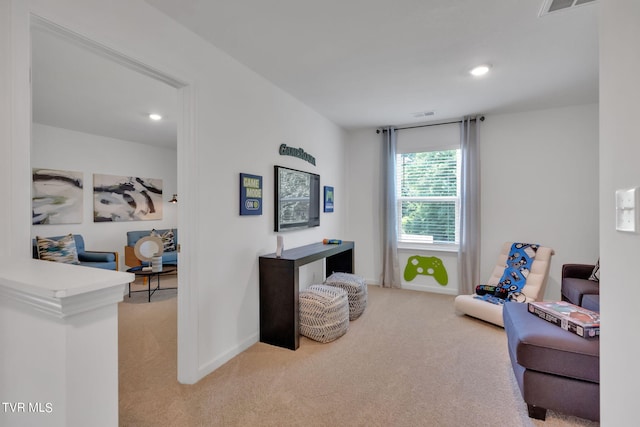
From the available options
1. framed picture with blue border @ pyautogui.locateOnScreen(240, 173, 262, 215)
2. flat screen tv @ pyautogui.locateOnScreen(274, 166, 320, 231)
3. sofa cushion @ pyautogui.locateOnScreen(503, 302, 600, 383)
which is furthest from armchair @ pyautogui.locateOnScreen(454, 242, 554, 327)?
framed picture with blue border @ pyautogui.locateOnScreen(240, 173, 262, 215)

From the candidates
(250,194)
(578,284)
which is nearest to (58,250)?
(250,194)

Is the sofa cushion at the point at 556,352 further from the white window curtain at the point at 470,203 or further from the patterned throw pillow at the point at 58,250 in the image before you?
the patterned throw pillow at the point at 58,250

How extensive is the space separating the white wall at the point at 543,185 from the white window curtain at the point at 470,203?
5.1 inches

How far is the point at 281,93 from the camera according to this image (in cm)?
316

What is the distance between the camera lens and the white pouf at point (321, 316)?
2689mm

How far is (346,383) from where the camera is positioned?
6.84 feet

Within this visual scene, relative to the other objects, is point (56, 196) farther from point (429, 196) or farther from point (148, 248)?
point (429, 196)

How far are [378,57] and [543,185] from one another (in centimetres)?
282

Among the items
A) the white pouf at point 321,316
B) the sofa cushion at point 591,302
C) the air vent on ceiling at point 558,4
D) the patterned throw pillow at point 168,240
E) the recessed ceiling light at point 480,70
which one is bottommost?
the white pouf at point 321,316

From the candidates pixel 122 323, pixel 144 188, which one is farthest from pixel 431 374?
pixel 144 188

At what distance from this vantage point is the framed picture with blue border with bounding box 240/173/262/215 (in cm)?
256

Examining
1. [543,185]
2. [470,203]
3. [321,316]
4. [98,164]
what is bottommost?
[321,316]

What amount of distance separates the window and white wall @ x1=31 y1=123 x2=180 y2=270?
4.56 metres

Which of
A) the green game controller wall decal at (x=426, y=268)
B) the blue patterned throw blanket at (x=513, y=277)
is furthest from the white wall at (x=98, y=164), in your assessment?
the blue patterned throw blanket at (x=513, y=277)
